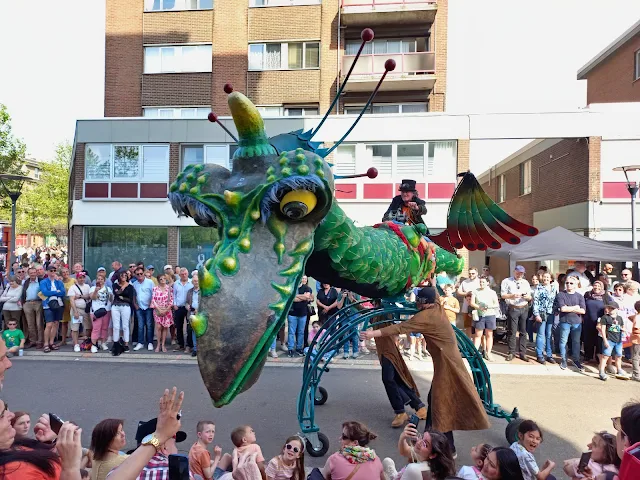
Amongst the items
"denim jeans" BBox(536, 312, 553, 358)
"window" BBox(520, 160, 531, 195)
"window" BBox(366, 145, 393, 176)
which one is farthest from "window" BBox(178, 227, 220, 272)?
"window" BBox(520, 160, 531, 195)

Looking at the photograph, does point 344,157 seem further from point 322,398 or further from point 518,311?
point 322,398

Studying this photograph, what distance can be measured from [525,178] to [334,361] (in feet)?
52.4

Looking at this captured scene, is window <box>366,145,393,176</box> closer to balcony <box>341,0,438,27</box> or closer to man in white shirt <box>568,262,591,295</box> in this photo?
balcony <box>341,0,438,27</box>

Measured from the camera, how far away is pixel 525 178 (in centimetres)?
2041

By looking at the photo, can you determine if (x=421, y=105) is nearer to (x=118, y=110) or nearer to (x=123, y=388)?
(x=118, y=110)

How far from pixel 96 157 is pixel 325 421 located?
1535 centimetres

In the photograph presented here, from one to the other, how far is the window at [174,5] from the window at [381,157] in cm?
976

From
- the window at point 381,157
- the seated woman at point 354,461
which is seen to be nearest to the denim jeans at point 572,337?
the seated woman at point 354,461

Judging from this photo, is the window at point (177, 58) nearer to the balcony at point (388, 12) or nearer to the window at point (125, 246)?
the balcony at point (388, 12)

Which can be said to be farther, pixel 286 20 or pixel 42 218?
pixel 42 218

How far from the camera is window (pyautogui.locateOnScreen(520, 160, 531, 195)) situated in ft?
65.2

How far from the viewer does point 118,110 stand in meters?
18.8

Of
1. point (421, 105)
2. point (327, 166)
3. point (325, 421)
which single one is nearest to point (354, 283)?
point (327, 166)

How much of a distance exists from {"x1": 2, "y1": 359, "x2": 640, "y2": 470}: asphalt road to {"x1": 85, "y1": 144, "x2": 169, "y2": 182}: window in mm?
10088
